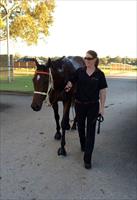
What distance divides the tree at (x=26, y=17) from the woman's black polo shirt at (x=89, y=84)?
74.5ft

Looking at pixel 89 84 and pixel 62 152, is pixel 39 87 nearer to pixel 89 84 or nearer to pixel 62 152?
pixel 89 84

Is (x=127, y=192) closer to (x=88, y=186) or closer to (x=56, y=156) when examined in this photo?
(x=88, y=186)

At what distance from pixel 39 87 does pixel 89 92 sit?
2.82 feet

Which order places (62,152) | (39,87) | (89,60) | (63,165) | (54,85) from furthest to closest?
(62,152) < (54,85) < (63,165) < (39,87) < (89,60)

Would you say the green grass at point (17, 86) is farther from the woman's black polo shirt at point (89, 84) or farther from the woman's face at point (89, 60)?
the woman's face at point (89, 60)

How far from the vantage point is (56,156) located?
24.7 feet

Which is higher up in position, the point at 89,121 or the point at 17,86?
the point at 17,86

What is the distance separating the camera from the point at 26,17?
2898cm

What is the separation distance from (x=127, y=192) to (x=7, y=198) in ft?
5.57

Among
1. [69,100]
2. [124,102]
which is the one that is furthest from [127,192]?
[124,102]

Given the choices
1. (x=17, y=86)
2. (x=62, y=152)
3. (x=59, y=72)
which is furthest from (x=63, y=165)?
(x=17, y=86)

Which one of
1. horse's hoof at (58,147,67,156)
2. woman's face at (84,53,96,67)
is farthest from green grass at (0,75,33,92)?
woman's face at (84,53,96,67)

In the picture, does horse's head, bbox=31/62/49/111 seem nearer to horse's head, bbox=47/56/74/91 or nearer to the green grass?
horse's head, bbox=47/56/74/91

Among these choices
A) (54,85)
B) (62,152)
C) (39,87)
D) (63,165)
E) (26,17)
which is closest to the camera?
(39,87)
